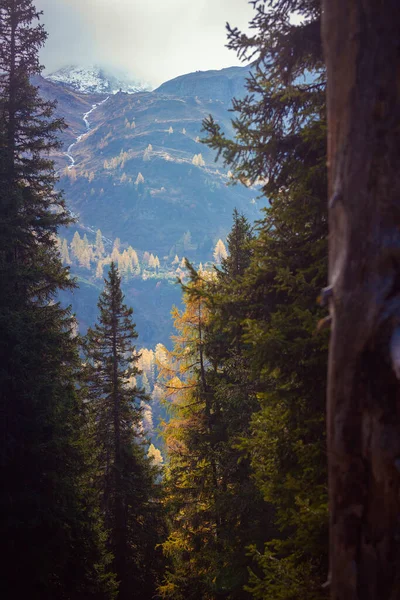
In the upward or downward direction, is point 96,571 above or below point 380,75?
below

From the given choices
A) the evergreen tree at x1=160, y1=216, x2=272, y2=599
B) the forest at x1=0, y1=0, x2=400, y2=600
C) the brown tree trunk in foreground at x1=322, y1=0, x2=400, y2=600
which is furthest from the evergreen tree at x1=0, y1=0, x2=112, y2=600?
the brown tree trunk in foreground at x1=322, y1=0, x2=400, y2=600

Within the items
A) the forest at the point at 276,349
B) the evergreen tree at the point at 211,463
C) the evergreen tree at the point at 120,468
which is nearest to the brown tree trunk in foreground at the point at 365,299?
the forest at the point at 276,349

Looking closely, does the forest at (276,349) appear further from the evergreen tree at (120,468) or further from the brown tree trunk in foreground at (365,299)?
the evergreen tree at (120,468)

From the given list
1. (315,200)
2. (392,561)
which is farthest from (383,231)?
(392,561)

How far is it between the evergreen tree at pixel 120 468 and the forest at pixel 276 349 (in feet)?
12.9

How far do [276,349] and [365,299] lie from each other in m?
1.62

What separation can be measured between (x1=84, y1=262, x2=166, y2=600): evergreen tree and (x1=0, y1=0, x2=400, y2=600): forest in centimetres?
394

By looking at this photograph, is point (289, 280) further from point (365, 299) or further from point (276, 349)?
point (365, 299)

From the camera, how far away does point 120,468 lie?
15.1m

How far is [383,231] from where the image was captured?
2.53m

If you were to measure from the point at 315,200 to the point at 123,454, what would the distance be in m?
14.3

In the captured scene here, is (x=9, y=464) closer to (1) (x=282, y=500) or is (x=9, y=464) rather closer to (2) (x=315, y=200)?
(1) (x=282, y=500)

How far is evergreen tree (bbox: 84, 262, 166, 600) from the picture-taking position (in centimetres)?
1484

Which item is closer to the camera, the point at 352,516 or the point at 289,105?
the point at 352,516
